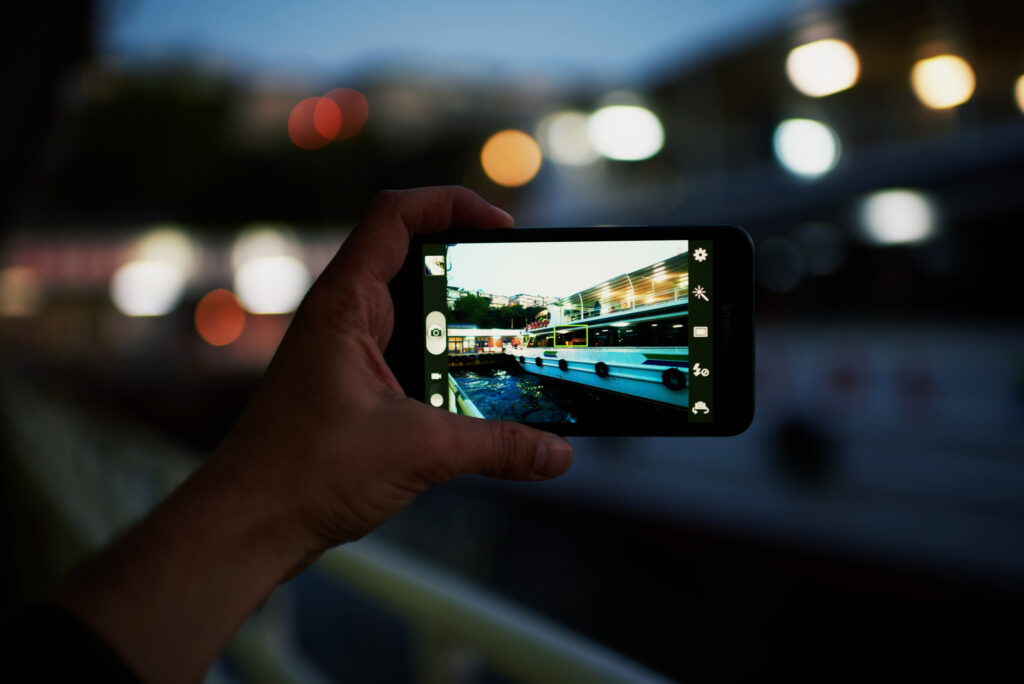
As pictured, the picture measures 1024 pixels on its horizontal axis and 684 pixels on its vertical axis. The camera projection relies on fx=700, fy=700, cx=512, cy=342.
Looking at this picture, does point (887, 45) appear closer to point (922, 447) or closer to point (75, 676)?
point (922, 447)

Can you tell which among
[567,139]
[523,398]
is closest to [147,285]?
[567,139]

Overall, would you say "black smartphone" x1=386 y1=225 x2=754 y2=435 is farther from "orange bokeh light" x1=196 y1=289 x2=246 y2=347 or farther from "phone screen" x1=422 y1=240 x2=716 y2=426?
"orange bokeh light" x1=196 y1=289 x2=246 y2=347

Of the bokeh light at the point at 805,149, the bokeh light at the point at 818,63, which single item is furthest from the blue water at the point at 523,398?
the bokeh light at the point at 805,149

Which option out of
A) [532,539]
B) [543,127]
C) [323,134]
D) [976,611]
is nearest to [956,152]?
[543,127]

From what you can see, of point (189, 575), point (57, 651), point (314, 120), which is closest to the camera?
point (57, 651)

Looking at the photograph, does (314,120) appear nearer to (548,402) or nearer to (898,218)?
(898,218)

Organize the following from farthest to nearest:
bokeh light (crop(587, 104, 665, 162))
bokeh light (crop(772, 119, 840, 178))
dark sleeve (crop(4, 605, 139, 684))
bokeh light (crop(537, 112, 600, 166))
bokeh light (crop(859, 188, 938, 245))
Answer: bokeh light (crop(859, 188, 938, 245)), bokeh light (crop(537, 112, 600, 166)), bokeh light (crop(587, 104, 665, 162)), bokeh light (crop(772, 119, 840, 178)), dark sleeve (crop(4, 605, 139, 684))

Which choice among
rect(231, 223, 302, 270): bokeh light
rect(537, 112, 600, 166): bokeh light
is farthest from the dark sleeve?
rect(231, 223, 302, 270): bokeh light
